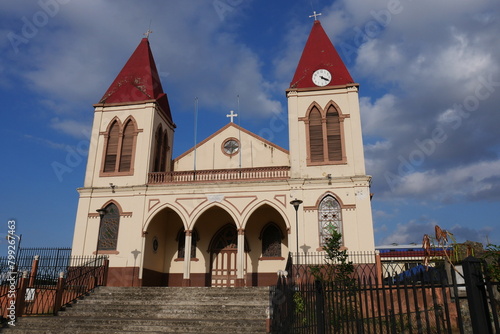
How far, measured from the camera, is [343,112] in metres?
18.2

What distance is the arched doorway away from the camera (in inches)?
739

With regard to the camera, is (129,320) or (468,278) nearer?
(468,278)

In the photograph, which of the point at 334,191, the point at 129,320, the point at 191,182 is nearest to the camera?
the point at 129,320

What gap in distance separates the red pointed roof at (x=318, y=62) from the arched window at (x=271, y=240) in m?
7.19

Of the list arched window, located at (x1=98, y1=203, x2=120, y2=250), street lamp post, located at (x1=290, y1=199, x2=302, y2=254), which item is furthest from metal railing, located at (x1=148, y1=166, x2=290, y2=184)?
street lamp post, located at (x1=290, y1=199, x2=302, y2=254)

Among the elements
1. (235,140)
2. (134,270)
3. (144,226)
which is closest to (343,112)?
(235,140)

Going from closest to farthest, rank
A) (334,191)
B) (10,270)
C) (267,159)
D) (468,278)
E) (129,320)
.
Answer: (468,278) → (129,320) → (10,270) → (334,191) → (267,159)

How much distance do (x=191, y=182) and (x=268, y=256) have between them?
517cm

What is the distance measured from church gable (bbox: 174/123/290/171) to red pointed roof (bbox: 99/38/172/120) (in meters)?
3.27

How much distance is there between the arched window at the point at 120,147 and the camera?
19344 millimetres

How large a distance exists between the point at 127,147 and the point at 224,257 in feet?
24.6

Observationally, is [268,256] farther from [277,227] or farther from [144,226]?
[144,226]

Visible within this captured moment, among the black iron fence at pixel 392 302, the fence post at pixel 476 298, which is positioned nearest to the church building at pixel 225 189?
the black iron fence at pixel 392 302

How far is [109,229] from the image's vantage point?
18.1m
